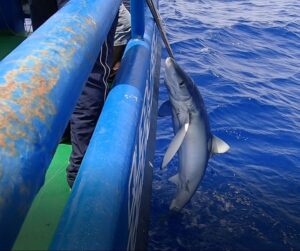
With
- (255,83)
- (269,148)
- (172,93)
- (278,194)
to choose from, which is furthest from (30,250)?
(255,83)

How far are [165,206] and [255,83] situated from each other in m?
3.38

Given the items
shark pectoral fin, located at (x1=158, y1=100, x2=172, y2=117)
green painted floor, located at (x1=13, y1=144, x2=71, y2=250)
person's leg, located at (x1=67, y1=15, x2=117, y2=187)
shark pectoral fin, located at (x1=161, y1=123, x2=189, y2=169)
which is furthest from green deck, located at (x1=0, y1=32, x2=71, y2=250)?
shark pectoral fin, located at (x1=158, y1=100, x2=172, y2=117)

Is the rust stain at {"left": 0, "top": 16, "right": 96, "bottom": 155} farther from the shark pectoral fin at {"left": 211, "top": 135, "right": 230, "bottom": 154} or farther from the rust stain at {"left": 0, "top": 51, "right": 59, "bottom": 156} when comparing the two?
the shark pectoral fin at {"left": 211, "top": 135, "right": 230, "bottom": 154}

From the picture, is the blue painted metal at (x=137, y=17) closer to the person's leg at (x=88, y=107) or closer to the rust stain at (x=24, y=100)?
the person's leg at (x=88, y=107)

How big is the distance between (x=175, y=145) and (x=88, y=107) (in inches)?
21.8

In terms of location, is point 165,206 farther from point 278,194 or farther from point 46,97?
point 46,97

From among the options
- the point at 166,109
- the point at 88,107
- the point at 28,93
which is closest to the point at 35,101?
the point at 28,93

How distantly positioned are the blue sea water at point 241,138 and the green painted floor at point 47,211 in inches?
33.2

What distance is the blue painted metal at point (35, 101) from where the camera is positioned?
2.62 ft

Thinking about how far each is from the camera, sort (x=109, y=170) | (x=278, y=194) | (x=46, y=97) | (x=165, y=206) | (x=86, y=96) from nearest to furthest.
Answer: (x=46, y=97) → (x=109, y=170) → (x=86, y=96) → (x=165, y=206) → (x=278, y=194)

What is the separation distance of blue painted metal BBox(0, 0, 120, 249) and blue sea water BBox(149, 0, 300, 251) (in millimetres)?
1991

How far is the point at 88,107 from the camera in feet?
7.67

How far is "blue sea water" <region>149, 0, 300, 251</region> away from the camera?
3.11m

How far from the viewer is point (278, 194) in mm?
3664
